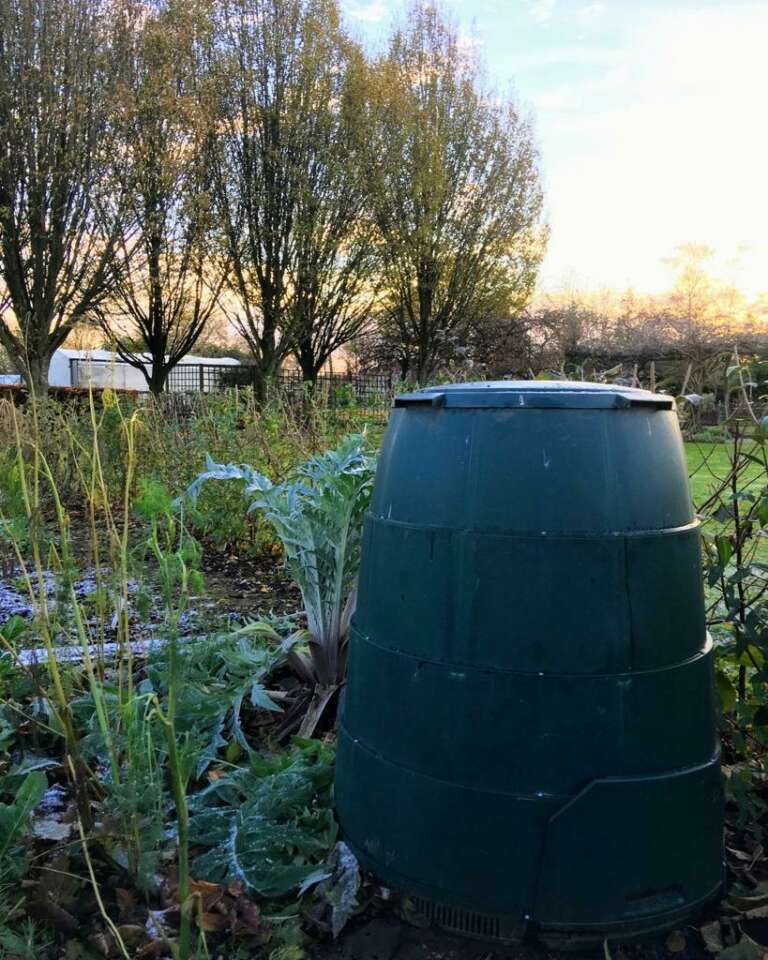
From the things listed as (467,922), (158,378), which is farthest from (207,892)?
(158,378)

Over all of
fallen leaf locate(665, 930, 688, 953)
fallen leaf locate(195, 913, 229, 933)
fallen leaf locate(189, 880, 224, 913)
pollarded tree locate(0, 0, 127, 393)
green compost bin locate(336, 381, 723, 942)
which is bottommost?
fallen leaf locate(665, 930, 688, 953)

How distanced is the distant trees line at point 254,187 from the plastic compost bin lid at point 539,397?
489 inches

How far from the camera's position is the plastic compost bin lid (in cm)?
144

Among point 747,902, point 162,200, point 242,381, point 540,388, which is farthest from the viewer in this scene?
point 242,381

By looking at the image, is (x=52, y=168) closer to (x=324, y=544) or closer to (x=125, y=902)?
(x=324, y=544)

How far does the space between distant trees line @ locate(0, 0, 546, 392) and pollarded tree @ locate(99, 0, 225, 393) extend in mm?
45

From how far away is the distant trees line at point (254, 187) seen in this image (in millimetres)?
12148

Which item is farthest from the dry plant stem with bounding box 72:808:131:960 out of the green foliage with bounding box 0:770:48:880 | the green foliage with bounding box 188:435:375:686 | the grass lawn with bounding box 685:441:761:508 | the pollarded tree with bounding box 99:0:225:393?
the pollarded tree with bounding box 99:0:225:393

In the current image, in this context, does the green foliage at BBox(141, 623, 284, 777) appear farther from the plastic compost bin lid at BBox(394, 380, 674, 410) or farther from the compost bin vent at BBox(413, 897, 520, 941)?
the plastic compost bin lid at BBox(394, 380, 674, 410)

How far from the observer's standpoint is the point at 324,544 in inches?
99.7

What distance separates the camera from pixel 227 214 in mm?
17047

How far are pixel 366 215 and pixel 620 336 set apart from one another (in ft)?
23.5

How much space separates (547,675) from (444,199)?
21081mm

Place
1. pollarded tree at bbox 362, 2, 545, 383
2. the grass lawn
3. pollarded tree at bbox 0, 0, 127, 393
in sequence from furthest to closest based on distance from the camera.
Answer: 1. pollarded tree at bbox 362, 2, 545, 383
2. pollarded tree at bbox 0, 0, 127, 393
3. the grass lawn
